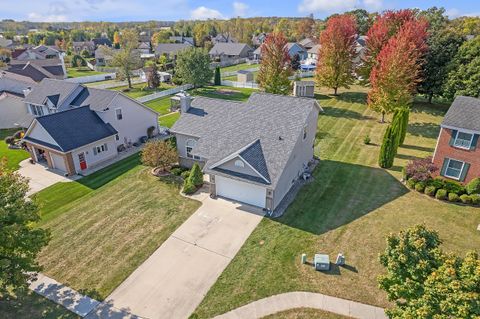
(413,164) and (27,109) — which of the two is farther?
(27,109)

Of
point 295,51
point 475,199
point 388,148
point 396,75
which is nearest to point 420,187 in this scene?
point 475,199

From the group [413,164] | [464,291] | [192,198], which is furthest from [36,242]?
[413,164]

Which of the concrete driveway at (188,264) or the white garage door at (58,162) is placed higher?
the white garage door at (58,162)

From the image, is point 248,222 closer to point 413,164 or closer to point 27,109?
point 413,164

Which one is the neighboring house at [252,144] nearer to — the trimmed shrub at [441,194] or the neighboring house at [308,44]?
Answer: the trimmed shrub at [441,194]

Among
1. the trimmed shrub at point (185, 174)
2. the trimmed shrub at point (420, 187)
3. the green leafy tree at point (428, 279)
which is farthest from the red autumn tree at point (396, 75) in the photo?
the green leafy tree at point (428, 279)

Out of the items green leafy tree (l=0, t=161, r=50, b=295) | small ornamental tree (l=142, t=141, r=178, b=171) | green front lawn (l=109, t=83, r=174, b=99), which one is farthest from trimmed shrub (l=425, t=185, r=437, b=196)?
green front lawn (l=109, t=83, r=174, b=99)

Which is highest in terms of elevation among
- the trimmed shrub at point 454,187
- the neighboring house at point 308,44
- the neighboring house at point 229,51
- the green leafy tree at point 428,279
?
the neighboring house at point 308,44
